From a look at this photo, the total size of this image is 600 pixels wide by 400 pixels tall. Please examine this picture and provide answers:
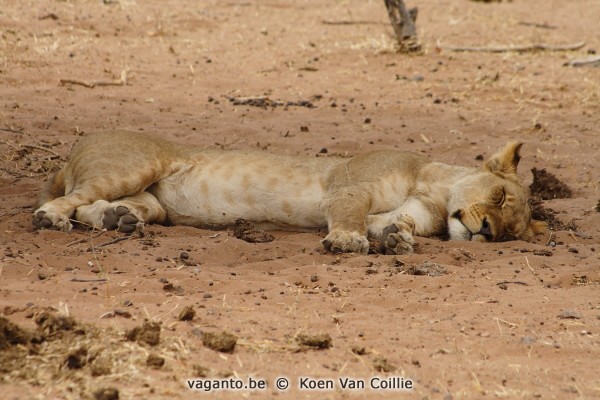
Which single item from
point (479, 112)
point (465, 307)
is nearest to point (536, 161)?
point (479, 112)

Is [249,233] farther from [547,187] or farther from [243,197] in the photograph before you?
[547,187]

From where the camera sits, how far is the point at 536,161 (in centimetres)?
891

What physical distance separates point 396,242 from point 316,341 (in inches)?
89.9

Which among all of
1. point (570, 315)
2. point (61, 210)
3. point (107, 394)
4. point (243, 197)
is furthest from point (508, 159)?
point (107, 394)

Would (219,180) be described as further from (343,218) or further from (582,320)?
(582,320)

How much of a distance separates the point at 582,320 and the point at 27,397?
2.77m

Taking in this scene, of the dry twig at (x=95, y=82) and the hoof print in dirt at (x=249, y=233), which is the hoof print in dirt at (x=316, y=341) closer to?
the hoof print in dirt at (x=249, y=233)

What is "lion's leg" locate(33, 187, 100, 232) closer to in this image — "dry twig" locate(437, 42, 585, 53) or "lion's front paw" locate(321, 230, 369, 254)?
"lion's front paw" locate(321, 230, 369, 254)

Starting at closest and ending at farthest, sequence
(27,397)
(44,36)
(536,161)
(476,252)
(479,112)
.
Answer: (27,397) → (476,252) → (536,161) → (479,112) → (44,36)

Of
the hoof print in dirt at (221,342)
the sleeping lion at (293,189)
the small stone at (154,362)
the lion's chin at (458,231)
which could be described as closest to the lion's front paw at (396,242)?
the sleeping lion at (293,189)

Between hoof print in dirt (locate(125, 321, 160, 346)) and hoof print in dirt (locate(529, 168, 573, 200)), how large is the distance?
5.04 meters

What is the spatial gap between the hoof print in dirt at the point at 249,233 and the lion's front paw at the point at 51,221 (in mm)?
1204

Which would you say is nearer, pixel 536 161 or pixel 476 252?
pixel 476 252

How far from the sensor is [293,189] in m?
7.05
